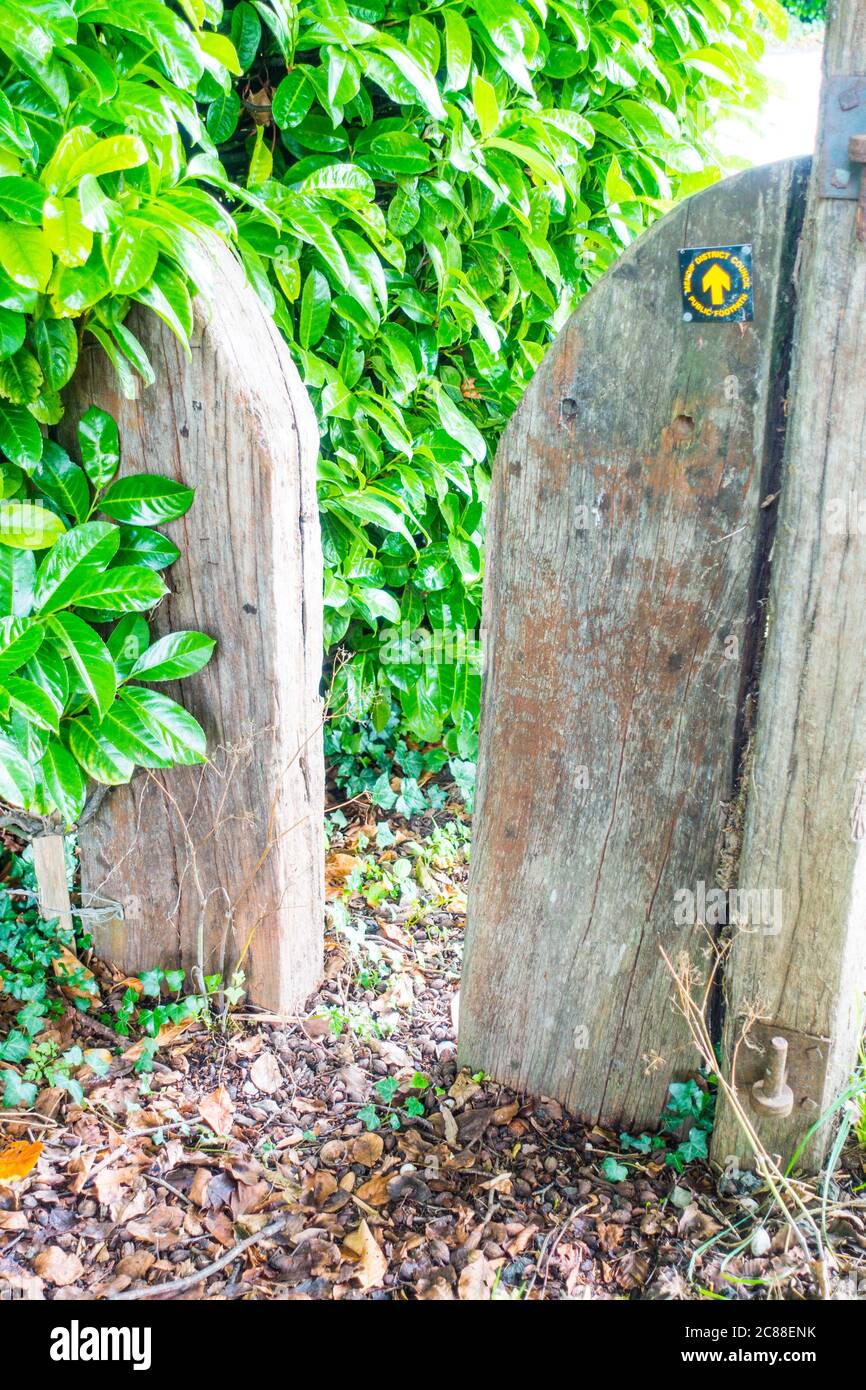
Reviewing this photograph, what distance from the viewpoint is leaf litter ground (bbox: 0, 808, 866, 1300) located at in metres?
1.71

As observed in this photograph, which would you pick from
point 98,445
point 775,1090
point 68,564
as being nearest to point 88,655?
point 68,564

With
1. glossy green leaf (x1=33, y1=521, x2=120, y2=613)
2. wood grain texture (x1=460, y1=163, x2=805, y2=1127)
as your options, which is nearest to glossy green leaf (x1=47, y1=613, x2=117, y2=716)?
glossy green leaf (x1=33, y1=521, x2=120, y2=613)

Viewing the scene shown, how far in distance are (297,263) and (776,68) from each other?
2.43 meters

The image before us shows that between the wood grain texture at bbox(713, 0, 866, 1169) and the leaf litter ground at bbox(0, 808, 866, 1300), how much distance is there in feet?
0.65

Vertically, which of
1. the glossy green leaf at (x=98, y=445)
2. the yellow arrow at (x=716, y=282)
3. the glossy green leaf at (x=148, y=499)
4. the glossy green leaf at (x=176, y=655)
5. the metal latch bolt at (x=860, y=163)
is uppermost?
the metal latch bolt at (x=860, y=163)

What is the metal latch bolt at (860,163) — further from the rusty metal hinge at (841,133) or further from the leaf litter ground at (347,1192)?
the leaf litter ground at (347,1192)

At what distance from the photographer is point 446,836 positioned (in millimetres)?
3170

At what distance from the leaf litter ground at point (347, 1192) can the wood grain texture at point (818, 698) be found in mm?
199

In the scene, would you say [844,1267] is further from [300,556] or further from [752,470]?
[300,556]

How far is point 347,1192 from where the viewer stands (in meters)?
1.90

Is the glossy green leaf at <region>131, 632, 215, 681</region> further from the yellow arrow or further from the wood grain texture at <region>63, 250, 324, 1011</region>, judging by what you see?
the yellow arrow

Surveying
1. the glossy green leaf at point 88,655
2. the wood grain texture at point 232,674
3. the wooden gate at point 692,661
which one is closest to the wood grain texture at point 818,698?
the wooden gate at point 692,661

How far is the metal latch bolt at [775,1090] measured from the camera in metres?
1.73

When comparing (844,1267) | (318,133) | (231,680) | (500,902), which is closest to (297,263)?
(318,133)
